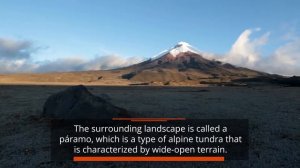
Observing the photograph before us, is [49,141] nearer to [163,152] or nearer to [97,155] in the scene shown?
[97,155]

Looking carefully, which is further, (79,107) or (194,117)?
(194,117)

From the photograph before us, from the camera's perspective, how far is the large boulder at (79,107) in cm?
2097

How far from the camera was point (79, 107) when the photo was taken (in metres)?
21.4

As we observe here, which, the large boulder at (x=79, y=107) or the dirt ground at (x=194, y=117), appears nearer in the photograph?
the dirt ground at (x=194, y=117)

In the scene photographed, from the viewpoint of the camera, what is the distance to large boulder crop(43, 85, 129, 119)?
21.0 meters

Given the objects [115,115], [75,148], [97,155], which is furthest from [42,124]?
[97,155]

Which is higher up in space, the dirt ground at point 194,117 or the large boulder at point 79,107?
the large boulder at point 79,107

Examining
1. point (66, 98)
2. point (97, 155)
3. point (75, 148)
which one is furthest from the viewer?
point (66, 98)

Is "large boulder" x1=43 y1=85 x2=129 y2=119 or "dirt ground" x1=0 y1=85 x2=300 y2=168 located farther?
"large boulder" x1=43 y1=85 x2=129 y2=119

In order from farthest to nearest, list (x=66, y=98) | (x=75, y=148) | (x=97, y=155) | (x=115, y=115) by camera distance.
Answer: (x=66, y=98) → (x=115, y=115) → (x=75, y=148) → (x=97, y=155)

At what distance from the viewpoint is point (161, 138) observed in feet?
56.1

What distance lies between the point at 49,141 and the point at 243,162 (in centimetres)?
906

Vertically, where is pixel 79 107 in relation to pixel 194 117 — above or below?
above

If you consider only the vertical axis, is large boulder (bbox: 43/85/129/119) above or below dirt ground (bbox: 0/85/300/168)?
above
